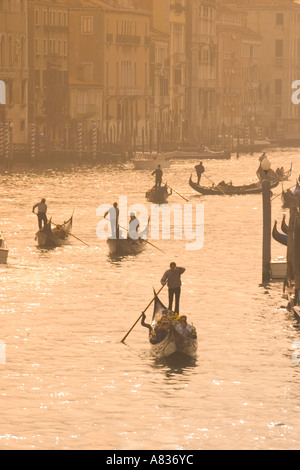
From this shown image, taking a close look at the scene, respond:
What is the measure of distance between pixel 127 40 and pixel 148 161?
2057 cm

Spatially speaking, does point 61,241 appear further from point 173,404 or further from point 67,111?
point 67,111

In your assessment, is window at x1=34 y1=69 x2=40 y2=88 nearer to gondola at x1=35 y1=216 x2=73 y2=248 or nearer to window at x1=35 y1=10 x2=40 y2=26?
window at x1=35 y1=10 x2=40 y2=26

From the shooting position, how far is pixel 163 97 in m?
112

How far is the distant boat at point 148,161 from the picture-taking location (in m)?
82.9

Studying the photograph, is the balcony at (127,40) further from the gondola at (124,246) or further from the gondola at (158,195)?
the gondola at (124,246)

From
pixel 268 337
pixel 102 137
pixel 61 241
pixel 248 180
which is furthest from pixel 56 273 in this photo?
pixel 102 137

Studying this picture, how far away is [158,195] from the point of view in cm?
5800

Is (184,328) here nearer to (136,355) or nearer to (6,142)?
(136,355)

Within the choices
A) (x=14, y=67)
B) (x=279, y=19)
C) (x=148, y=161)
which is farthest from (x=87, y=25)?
(x=279, y=19)

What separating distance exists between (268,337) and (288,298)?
342 cm

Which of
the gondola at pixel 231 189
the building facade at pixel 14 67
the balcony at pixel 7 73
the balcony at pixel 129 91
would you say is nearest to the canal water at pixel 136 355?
the gondola at pixel 231 189

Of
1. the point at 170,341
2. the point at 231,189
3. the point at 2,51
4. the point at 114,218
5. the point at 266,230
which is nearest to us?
the point at 170,341

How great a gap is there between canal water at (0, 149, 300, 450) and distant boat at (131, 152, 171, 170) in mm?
37412

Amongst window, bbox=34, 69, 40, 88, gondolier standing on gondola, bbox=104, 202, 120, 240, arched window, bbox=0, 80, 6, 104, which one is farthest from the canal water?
window, bbox=34, 69, 40, 88
